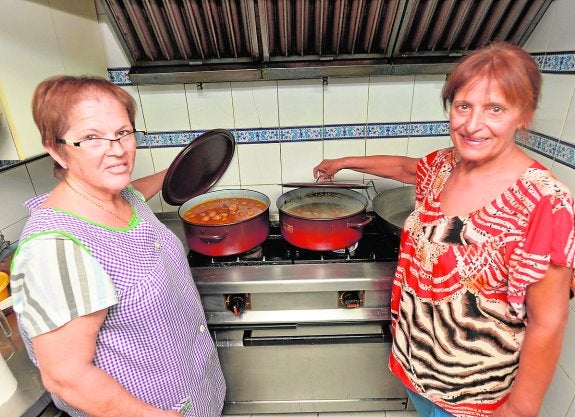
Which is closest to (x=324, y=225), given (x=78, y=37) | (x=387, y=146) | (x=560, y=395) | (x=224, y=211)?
(x=224, y=211)

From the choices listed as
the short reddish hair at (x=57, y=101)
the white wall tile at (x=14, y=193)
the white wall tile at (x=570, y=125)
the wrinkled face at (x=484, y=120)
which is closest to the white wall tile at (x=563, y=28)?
the white wall tile at (x=570, y=125)

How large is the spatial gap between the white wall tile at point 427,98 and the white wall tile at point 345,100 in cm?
22

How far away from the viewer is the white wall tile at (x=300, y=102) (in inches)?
58.9

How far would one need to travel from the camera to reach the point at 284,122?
1.56 m

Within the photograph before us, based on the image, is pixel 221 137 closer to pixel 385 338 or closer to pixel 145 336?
pixel 145 336

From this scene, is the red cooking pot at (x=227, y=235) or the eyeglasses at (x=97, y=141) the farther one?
the red cooking pot at (x=227, y=235)

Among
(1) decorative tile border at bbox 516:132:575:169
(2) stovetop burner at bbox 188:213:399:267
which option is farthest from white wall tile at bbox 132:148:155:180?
(1) decorative tile border at bbox 516:132:575:169

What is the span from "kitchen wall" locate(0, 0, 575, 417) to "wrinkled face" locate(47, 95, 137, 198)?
80 centimetres

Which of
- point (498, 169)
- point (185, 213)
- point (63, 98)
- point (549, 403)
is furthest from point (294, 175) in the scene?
point (549, 403)

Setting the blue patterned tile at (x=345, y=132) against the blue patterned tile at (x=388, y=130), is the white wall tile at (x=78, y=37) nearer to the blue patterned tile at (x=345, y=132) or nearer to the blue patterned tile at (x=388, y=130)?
the blue patterned tile at (x=345, y=132)

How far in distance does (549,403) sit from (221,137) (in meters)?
1.54

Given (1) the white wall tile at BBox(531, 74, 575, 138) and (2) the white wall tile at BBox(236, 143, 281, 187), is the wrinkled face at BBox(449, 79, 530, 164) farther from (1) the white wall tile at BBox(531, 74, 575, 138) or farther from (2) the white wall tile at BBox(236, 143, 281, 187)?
(2) the white wall tile at BBox(236, 143, 281, 187)

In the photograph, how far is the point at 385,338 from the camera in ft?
4.23

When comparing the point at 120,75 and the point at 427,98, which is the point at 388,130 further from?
the point at 120,75
